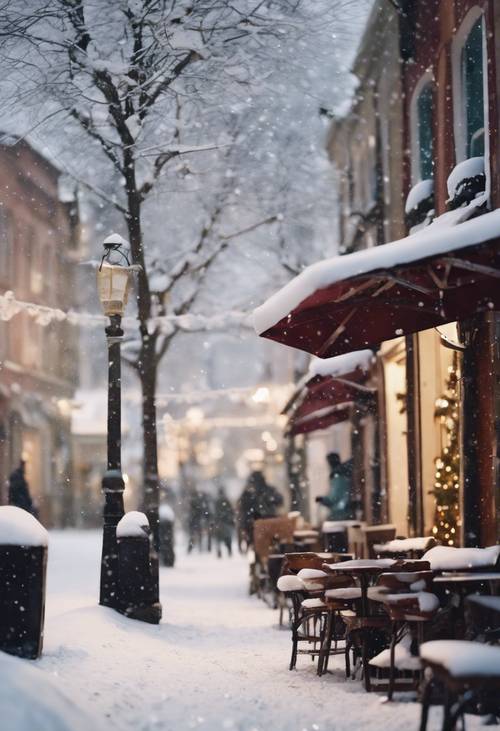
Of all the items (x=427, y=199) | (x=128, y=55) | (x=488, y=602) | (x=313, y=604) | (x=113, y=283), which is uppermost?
(x=128, y=55)

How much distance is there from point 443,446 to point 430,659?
9249mm

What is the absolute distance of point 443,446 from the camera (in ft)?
49.8

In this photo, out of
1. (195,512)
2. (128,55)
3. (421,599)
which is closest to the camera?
(421,599)

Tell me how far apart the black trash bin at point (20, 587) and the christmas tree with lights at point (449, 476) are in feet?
19.9

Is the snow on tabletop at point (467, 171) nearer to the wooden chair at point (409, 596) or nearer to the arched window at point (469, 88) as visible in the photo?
the arched window at point (469, 88)

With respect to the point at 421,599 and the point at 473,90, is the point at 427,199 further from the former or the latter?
the point at 421,599

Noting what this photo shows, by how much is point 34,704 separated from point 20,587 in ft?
8.22

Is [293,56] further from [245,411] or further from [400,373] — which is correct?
[245,411]

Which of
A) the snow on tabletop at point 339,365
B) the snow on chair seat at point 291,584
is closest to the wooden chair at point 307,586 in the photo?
the snow on chair seat at point 291,584

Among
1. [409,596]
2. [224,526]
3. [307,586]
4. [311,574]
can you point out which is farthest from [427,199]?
[224,526]

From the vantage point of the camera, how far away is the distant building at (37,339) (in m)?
36.3

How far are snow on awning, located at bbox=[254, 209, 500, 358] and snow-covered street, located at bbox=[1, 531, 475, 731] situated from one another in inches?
112

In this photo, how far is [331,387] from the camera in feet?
59.3

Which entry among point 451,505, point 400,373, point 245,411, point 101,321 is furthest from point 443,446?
point 245,411
